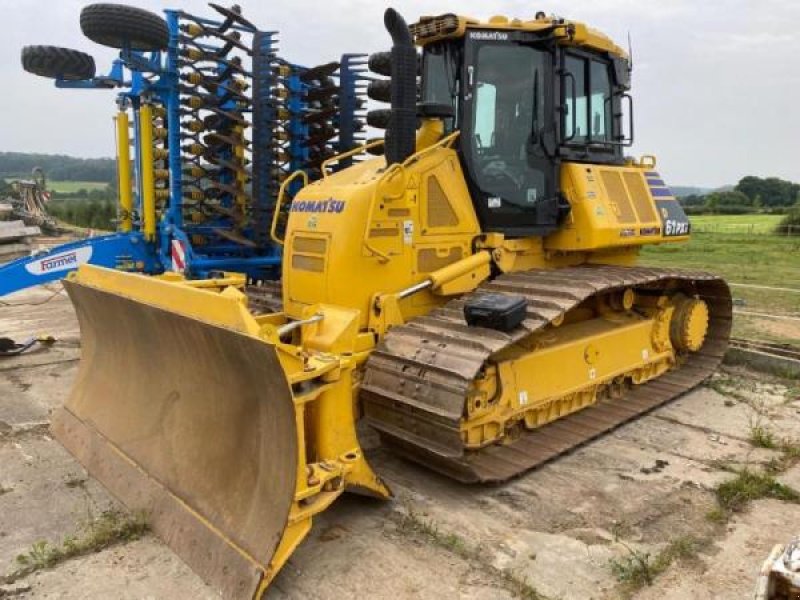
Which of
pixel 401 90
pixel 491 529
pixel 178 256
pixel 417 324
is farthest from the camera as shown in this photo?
pixel 178 256

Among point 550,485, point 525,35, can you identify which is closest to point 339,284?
point 550,485

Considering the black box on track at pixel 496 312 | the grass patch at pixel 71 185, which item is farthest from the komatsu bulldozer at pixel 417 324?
the grass patch at pixel 71 185

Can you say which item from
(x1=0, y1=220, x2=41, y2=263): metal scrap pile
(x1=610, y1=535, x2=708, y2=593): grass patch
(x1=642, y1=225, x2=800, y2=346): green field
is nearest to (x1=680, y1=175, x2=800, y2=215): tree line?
(x1=642, y1=225, x2=800, y2=346): green field

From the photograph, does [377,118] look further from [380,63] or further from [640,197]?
[640,197]

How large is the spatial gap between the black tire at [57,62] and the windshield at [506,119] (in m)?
5.17

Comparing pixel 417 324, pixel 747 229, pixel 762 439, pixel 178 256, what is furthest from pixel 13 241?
pixel 747 229

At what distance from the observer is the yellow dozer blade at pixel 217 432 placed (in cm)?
348

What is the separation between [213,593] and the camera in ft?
11.1

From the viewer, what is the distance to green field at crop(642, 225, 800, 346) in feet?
30.6

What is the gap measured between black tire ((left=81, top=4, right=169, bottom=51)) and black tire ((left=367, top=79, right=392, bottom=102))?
7.26ft

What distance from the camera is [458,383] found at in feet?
13.3

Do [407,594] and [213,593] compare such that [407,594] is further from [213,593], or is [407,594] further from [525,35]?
[525,35]

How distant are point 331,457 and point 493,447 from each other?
1527mm

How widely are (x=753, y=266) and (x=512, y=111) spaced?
1267 centimetres
